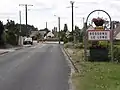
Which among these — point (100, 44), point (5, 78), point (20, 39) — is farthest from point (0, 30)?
point (5, 78)

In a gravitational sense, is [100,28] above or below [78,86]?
above

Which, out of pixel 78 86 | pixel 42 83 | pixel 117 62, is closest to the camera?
pixel 78 86

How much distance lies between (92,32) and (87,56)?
1.88 metres

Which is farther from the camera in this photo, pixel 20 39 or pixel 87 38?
pixel 20 39

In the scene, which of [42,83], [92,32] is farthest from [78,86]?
[92,32]

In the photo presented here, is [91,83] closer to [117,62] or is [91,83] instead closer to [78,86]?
[78,86]

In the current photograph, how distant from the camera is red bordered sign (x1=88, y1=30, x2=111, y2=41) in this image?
100.0 feet

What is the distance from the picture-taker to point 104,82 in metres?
16.6

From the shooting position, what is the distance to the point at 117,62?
Answer: 28500mm

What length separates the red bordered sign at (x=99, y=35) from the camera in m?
30.5

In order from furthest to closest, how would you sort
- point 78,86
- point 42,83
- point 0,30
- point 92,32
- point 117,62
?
point 0,30
point 92,32
point 117,62
point 42,83
point 78,86

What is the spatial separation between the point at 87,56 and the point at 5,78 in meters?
12.8

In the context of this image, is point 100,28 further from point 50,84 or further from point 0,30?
point 0,30

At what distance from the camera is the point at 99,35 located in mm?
30641
